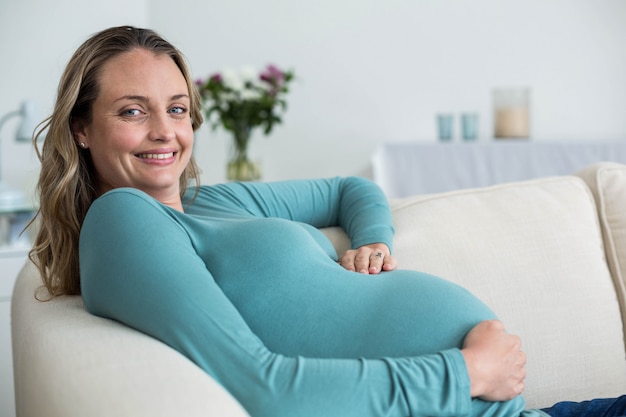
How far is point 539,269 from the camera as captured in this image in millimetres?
1579

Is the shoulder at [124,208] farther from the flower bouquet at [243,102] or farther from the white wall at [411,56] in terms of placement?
the white wall at [411,56]

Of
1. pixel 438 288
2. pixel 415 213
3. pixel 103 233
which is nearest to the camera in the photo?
pixel 103 233

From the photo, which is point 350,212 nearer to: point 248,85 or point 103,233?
point 103,233

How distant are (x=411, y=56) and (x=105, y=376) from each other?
11.8 ft

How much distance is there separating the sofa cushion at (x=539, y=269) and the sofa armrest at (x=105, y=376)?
660mm

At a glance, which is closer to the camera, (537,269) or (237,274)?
(237,274)

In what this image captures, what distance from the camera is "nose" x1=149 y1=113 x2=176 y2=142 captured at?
1425mm

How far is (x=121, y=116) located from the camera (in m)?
1.42

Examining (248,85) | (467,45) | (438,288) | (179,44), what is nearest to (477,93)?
(467,45)

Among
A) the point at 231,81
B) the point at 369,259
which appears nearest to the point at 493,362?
the point at 369,259

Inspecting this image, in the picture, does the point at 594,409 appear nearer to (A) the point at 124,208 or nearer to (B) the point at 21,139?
(A) the point at 124,208

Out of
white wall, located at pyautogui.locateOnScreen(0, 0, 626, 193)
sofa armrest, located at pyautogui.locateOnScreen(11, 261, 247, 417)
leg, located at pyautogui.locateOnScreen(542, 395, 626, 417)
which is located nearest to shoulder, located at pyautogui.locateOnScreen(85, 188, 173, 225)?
sofa armrest, located at pyautogui.locateOnScreen(11, 261, 247, 417)

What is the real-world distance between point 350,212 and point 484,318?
0.48 meters

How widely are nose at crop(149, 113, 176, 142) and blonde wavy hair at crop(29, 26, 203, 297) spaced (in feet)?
0.37
